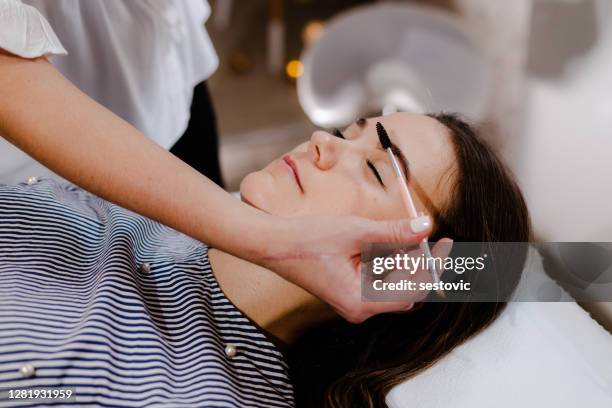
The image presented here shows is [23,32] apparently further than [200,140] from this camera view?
No

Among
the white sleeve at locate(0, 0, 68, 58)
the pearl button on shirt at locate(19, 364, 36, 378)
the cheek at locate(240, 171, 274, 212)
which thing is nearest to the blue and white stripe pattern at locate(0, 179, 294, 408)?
the pearl button on shirt at locate(19, 364, 36, 378)

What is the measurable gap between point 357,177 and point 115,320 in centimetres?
39

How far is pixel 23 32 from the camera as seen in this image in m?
0.78

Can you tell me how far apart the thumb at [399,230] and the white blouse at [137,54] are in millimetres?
676

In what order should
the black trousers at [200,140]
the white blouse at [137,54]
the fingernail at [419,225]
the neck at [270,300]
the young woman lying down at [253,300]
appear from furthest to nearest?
the black trousers at [200,140] → the white blouse at [137,54] → the neck at [270,300] → the young woman lying down at [253,300] → the fingernail at [419,225]

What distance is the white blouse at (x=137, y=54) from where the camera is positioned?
108 cm

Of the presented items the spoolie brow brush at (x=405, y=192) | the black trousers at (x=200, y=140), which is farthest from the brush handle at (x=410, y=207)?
the black trousers at (x=200, y=140)

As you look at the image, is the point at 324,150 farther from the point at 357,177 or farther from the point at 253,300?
the point at 253,300

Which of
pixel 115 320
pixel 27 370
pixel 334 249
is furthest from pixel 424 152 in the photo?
pixel 27 370

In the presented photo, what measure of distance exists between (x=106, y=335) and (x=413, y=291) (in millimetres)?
410

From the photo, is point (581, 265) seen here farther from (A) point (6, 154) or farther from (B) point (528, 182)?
(A) point (6, 154)

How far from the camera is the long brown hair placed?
0.91 metres

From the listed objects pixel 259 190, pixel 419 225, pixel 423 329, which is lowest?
pixel 423 329

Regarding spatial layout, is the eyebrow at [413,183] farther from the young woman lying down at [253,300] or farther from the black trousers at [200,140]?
the black trousers at [200,140]
